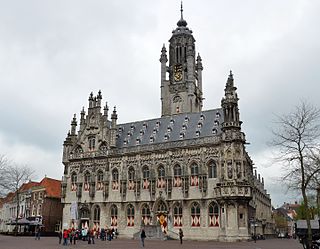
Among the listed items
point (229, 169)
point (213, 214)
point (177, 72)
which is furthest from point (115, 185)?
point (177, 72)

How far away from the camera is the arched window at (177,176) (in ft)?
165

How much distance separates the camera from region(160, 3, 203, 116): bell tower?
242ft

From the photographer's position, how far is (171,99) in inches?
2945

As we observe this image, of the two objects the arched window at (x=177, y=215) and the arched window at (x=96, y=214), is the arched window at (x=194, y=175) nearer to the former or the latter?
the arched window at (x=177, y=215)

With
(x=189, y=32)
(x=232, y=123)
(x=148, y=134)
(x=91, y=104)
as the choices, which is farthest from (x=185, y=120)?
(x=189, y=32)

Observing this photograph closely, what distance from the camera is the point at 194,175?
49.5 m

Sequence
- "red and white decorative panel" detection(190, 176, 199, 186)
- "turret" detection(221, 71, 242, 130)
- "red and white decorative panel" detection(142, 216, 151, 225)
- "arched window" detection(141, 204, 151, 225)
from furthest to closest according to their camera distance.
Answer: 1. "arched window" detection(141, 204, 151, 225)
2. "red and white decorative panel" detection(142, 216, 151, 225)
3. "red and white decorative panel" detection(190, 176, 199, 186)
4. "turret" detection(221, 71, 242, 130)

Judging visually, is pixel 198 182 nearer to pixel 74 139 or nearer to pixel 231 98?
pixel 231 98

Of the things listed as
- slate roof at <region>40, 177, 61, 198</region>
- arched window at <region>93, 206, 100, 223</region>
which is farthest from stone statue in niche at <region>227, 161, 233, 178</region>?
slate roof at <region>40, 177, 61, 198</region>

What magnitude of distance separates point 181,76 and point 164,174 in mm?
29778

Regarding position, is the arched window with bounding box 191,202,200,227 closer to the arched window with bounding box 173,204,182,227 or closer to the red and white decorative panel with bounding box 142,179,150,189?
the arched window with bounding box 173,204,182,227

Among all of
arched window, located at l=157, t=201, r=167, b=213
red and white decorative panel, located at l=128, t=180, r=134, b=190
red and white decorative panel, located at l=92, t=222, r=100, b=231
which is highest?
red and white decorative panel, located at l=128, t=180, r=134, b=190

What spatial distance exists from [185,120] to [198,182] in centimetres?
1162

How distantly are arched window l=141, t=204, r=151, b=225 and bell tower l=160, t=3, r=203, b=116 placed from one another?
25272 millimetres
